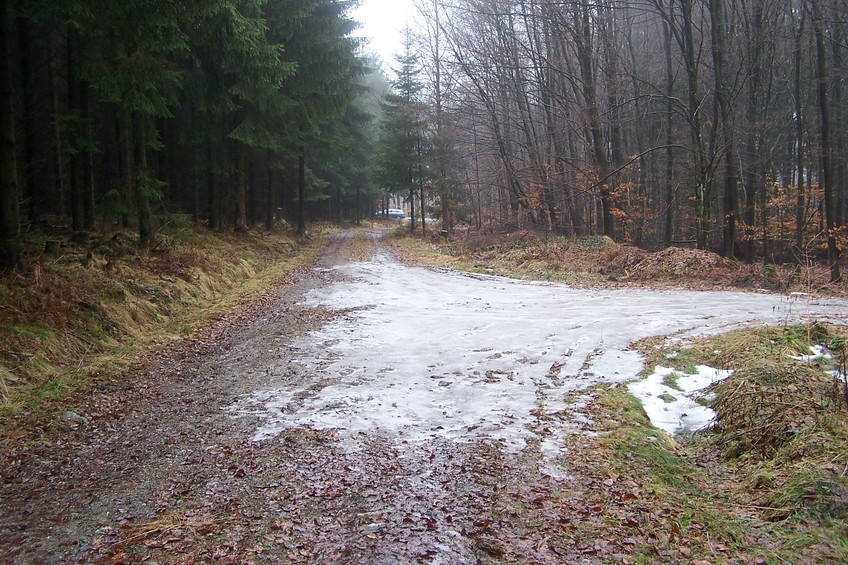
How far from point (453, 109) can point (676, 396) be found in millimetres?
24715

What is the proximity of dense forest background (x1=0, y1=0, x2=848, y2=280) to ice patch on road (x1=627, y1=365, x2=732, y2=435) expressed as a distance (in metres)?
2.22

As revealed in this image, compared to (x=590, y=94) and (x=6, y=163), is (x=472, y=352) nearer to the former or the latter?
(x=6, y=163)

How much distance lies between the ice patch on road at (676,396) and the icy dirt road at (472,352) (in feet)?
1.30

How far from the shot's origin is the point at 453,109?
28734 millimetres

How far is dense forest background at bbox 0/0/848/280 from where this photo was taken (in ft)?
39.1

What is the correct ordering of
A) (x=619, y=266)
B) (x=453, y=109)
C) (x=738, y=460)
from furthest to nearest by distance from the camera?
(x=453, y=109) < (x=619, y=266) < (x=738, y=460)

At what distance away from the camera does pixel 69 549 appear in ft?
10.7

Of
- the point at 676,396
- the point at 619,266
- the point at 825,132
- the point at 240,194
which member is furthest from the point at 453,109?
the point at 676,396

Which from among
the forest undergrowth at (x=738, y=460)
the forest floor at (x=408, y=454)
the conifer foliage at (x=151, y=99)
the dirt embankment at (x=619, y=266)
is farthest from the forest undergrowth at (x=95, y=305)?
the dirt embankment at (x=619, y=266)

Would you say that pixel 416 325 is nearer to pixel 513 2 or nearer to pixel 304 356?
pixel 304 356

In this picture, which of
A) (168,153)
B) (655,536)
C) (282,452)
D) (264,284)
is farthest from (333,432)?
(168,153)

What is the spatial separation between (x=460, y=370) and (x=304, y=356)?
2.38m

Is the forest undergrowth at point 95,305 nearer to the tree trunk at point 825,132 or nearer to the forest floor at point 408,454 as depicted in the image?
the forest floor at point 408,454

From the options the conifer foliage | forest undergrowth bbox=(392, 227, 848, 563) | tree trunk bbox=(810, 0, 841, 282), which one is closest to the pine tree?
the conifer foliage
